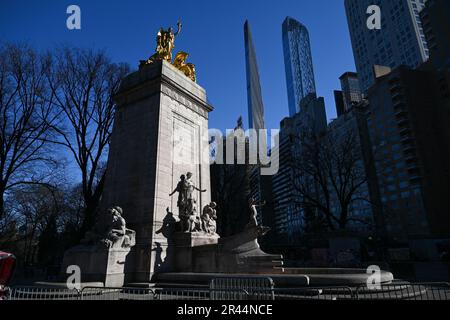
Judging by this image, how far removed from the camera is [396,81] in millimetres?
77062

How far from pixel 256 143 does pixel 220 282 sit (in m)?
30.4

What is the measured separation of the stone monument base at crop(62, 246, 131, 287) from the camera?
11680mm

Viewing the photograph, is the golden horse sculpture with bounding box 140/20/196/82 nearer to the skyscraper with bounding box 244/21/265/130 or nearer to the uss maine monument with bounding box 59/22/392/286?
the uss maine monument with bounding box 59/22/392/286

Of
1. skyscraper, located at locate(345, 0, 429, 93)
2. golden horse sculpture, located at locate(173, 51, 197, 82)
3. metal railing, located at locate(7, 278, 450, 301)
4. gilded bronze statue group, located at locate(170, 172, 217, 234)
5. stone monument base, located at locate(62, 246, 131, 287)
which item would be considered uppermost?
skyscraper, located at locate(345, 0, 429, 93)

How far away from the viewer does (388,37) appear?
105m

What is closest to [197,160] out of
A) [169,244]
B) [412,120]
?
[169,244]

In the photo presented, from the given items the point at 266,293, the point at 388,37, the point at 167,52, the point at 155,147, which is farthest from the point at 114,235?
the point at 388,37

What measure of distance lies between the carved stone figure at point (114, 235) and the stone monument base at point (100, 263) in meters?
0.26

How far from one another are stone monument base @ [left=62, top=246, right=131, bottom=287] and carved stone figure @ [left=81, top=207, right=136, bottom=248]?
0.26 m

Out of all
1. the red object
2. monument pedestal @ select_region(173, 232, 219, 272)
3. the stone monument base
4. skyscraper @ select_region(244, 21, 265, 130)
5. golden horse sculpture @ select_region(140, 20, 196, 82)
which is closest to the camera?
the red object

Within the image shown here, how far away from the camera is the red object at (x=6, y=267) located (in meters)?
9.48

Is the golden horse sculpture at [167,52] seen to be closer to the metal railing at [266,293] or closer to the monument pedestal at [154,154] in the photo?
the monument pedestal at [154,154]

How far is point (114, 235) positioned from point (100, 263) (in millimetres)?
1223

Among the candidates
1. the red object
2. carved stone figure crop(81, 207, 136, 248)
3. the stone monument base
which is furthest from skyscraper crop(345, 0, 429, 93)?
the red object
